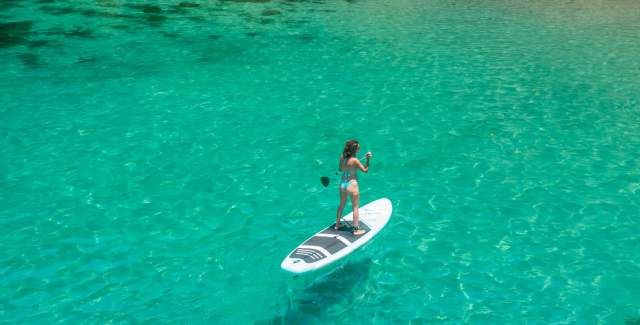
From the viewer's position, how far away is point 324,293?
1227 centimetres

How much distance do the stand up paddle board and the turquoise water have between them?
0.76 m

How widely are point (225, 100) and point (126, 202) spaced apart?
9.76 metres

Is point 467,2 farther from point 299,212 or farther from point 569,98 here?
point 299,212

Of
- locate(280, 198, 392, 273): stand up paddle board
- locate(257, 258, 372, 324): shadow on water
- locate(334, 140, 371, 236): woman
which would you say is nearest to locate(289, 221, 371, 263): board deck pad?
locate(280, 198, 392, 273): stand up paddle board

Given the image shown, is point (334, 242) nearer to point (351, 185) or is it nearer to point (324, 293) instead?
point (324, 293)

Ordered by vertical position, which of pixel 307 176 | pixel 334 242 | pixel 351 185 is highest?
pixel 351 185

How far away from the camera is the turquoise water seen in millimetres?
12281

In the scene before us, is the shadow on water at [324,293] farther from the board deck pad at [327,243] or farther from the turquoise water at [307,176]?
the board deck pad at [327,243]

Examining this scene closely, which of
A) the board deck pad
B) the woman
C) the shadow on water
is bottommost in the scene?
the shadow on water

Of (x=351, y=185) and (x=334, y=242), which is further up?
(x=351, y=185)

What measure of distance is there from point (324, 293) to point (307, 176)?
619 cm

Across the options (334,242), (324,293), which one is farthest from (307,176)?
(324,293)

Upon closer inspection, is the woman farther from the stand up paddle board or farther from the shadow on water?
the shadow on water

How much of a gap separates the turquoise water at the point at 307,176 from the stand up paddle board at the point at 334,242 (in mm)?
765
